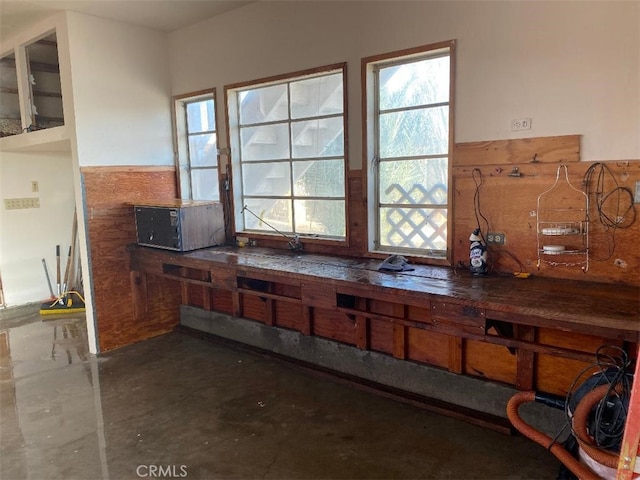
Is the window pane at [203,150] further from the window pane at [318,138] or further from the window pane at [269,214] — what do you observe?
the window pane at [318,138]

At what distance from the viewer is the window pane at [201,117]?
4422 mm

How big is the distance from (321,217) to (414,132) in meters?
1.02

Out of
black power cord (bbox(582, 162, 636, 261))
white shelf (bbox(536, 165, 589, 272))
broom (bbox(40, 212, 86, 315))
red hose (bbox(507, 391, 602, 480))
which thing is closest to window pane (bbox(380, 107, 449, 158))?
white shelf (bbox(536, 165, 589, 272))

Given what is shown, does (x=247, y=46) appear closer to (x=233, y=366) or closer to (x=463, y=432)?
(x=233, y=366)

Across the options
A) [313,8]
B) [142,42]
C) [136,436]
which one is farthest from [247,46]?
[136,436]

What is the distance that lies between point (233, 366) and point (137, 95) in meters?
2.64

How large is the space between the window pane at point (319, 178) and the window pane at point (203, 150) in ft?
3.27

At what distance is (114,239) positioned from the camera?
421cm

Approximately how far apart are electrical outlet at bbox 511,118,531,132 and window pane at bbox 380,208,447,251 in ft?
2.20

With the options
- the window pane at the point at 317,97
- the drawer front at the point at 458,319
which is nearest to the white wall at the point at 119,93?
the window pane at the point at 317,97

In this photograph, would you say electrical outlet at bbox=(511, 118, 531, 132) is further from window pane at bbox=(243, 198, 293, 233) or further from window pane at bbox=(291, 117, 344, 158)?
window pane at bbox=(243, 198, 293, 233)

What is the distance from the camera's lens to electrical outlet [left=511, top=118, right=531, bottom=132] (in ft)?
8.70

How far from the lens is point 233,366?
12.3 ft

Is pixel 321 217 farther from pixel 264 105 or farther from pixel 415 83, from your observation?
pixel 415 83
